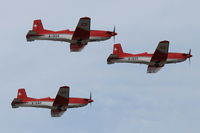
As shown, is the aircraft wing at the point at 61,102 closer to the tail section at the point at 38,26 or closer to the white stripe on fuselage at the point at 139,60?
the white stripe on fuselage at the point at 139,60

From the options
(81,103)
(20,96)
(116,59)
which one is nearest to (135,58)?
(116,59)

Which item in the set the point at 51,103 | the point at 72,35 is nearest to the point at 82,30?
the point at 72,35

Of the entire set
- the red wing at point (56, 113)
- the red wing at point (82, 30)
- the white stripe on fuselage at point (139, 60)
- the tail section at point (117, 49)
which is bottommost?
the red wing at point (56, 113)

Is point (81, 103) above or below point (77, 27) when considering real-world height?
below

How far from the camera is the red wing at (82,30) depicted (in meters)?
104

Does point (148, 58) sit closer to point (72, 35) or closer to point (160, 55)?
point (160, 55)

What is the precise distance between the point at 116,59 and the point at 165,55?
269 inches

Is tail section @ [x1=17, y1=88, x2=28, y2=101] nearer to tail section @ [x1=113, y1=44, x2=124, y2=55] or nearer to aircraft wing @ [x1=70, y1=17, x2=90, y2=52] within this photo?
aircraft wing @ [x1=70, y1=17, x2=90, y2=52]

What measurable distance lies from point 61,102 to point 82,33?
9257mm

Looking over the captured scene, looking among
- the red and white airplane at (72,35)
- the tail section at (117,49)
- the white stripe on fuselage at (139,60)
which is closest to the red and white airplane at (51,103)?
the white stripe on fuselage at (139,60)

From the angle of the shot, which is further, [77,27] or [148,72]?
[148,72]

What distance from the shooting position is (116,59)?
358 feet

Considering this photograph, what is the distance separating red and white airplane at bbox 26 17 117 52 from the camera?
106094mm

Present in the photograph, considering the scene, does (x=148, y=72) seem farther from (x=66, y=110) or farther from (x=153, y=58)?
(x=66, y=110)
